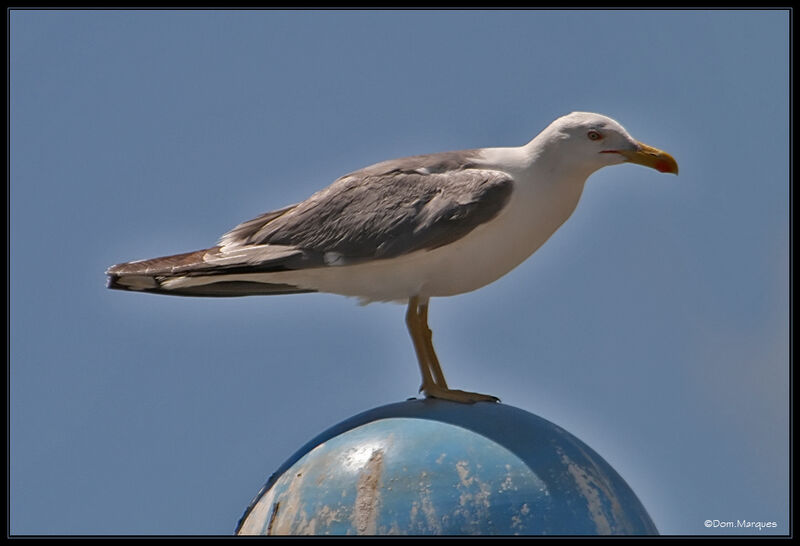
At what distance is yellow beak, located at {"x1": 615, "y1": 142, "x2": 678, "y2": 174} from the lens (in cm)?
1155

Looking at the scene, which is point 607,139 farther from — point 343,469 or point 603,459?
point 343,469

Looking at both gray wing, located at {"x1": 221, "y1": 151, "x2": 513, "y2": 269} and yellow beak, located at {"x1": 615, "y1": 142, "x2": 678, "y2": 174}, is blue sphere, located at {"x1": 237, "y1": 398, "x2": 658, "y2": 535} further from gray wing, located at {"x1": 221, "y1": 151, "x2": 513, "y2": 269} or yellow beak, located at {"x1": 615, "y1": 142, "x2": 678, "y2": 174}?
yellow beak, located at {"x1": 615, "y1": 142, "x2": 678, "y2": 174}

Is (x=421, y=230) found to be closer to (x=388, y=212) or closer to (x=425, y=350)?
(x=388, y=212)

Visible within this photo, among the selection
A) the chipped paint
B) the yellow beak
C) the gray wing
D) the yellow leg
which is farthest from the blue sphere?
the yellow beak

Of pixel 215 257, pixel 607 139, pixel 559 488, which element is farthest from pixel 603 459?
pixel 215 257

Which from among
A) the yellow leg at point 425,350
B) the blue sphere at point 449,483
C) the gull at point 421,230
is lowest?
the blue sphere at point 449,483

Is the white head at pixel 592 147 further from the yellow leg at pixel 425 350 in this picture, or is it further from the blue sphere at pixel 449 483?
the blue sphere at pixel 449 483

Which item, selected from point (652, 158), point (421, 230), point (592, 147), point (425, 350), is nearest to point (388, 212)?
point (421, 230)

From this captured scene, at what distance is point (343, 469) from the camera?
32.2 ft

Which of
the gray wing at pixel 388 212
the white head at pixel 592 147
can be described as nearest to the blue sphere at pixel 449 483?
the gray wing at pixel 388 212

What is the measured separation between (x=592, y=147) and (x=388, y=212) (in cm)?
A: 167

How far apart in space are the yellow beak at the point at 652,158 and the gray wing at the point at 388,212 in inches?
41.2

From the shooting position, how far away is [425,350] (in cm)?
1159

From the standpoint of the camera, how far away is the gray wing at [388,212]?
11.0m
